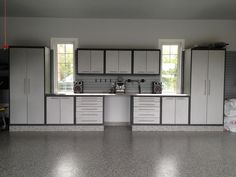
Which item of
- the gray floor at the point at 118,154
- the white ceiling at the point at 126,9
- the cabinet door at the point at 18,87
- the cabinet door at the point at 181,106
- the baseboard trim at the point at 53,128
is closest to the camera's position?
the gray floor at the point at 118,154

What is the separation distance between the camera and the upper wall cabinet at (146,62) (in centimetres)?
592

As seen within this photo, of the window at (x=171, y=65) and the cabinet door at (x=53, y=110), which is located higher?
the window at (x=171, y=65)

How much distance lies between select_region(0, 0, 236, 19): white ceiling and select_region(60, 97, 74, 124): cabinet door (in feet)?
7.00

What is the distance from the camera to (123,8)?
17.3 ft

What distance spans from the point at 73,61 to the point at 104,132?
2.09 meters

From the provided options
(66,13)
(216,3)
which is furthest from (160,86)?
(66,13)

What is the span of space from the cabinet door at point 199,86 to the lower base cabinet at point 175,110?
0.17 m

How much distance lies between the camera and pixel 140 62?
594 cm

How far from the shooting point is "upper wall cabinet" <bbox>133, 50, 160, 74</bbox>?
19.4 ft

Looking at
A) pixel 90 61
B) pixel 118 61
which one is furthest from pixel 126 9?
pixel 90 61

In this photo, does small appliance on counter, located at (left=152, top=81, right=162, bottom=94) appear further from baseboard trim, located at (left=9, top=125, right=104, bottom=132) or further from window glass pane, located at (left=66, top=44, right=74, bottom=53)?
window glass pane, located at (left=66, top=44, right=74, bottom=53)

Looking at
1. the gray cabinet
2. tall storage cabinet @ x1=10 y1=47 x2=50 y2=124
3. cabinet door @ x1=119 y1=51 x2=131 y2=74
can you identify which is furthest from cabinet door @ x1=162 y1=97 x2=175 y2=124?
tall storage cabinet @ x1=10 y1=47 x2=50 y2=124

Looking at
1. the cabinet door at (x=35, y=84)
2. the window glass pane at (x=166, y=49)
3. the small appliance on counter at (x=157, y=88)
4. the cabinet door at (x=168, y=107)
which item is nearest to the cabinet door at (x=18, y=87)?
the cabinet door at (x=35, y=84)

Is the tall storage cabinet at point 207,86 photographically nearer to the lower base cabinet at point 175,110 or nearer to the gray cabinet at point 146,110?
the lower base cabinet at point 175,110
